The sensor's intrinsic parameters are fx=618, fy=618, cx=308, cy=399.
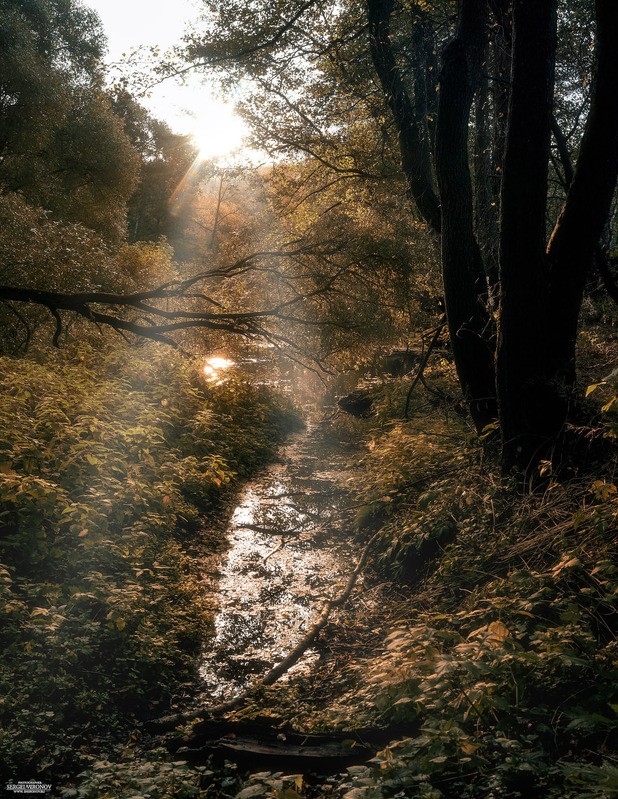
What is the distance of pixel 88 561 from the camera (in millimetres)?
6496

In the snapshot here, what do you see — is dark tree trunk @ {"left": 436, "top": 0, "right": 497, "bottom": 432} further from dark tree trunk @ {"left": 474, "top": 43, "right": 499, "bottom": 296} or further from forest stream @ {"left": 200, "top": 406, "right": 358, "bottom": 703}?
forest stream @ {"left": 200, "top": 406, "right": 358, "bottom": 703}

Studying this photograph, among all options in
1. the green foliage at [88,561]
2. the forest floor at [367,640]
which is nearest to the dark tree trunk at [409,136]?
the forest floor at [367,640]

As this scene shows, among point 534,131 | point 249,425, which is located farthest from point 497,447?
point 249,425

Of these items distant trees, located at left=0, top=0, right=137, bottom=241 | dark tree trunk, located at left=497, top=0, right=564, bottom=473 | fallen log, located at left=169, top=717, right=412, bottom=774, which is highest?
distant trees, located at left=0, top=0, right=137, bottom=241

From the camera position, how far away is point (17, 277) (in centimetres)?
1288

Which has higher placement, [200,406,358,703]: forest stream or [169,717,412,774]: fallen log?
[200,406,358,703]: forest stream

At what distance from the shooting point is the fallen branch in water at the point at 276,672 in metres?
4.95

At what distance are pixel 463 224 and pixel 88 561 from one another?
5604 mm

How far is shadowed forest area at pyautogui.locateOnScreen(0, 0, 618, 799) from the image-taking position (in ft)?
13.2

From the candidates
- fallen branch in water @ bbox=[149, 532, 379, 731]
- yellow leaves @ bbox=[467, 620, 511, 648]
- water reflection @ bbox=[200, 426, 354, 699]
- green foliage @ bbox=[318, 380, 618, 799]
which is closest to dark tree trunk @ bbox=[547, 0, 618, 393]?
green foliage @ bbox=[318, 380, 618, 799]

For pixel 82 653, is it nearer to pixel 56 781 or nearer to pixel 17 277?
pixel 56 781

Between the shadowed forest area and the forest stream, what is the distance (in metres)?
0.05

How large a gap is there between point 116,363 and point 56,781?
10.6 meters

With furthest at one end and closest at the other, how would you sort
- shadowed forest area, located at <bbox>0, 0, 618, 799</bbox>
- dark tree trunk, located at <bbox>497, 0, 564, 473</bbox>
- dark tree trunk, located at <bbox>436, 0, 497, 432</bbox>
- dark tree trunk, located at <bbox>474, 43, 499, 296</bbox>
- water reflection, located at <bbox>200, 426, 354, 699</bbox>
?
dark tree trunk, located at <bbox>474, 43, 499, 296</bbox> < dark tree trunk, located at <bbox>436, 0, 497, 432</bbox> < water reflection, located at <bbox>200, 426, 354, 699</bbox> < dark tree trunk, located at <bbox>497, 0, 564, 473</bbox> < shadowed forest area, located at <bbox>0, 0, 618, 799</bbox>
